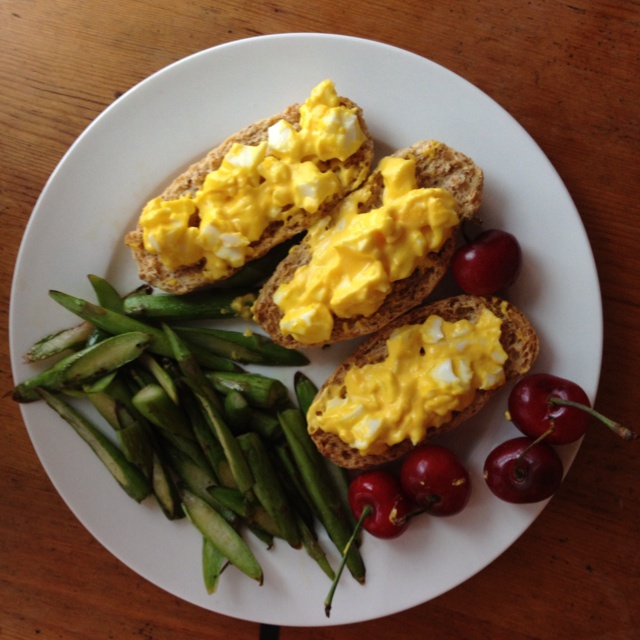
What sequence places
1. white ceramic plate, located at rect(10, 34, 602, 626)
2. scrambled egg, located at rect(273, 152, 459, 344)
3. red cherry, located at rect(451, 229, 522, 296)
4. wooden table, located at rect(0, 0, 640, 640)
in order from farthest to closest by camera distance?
wooden table, located at rect(0, 0, 640, 640) → white ceramic plate, located at rect(10, 34, 602, 626) → red cherry, located at rect(451, 229, 522, 296) → scrambled egg, located at rect(273, 152, 459, 344)

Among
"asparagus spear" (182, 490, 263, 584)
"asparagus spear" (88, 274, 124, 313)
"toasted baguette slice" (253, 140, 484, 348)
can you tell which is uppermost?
"toasted baguette slice" (253, 140, 484, 348)

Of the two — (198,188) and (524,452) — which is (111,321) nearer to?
(198,188)

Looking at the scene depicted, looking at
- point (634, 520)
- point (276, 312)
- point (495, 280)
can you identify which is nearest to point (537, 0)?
point (495, 280)

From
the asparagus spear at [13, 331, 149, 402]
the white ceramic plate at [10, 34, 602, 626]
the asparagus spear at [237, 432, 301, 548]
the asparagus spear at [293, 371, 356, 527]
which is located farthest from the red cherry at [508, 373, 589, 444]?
the asparagus spear at [13, 331, 149, 402]

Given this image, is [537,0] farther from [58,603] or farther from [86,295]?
[58,603]

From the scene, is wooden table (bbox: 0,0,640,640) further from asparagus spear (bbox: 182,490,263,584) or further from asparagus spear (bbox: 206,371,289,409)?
asparagus spear (bbox: 206,371,289,409)

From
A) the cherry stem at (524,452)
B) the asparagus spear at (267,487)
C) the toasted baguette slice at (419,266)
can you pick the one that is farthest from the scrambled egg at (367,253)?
the cherry stem at (524,452)

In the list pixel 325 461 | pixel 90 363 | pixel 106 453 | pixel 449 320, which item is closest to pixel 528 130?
pixel 449 320
